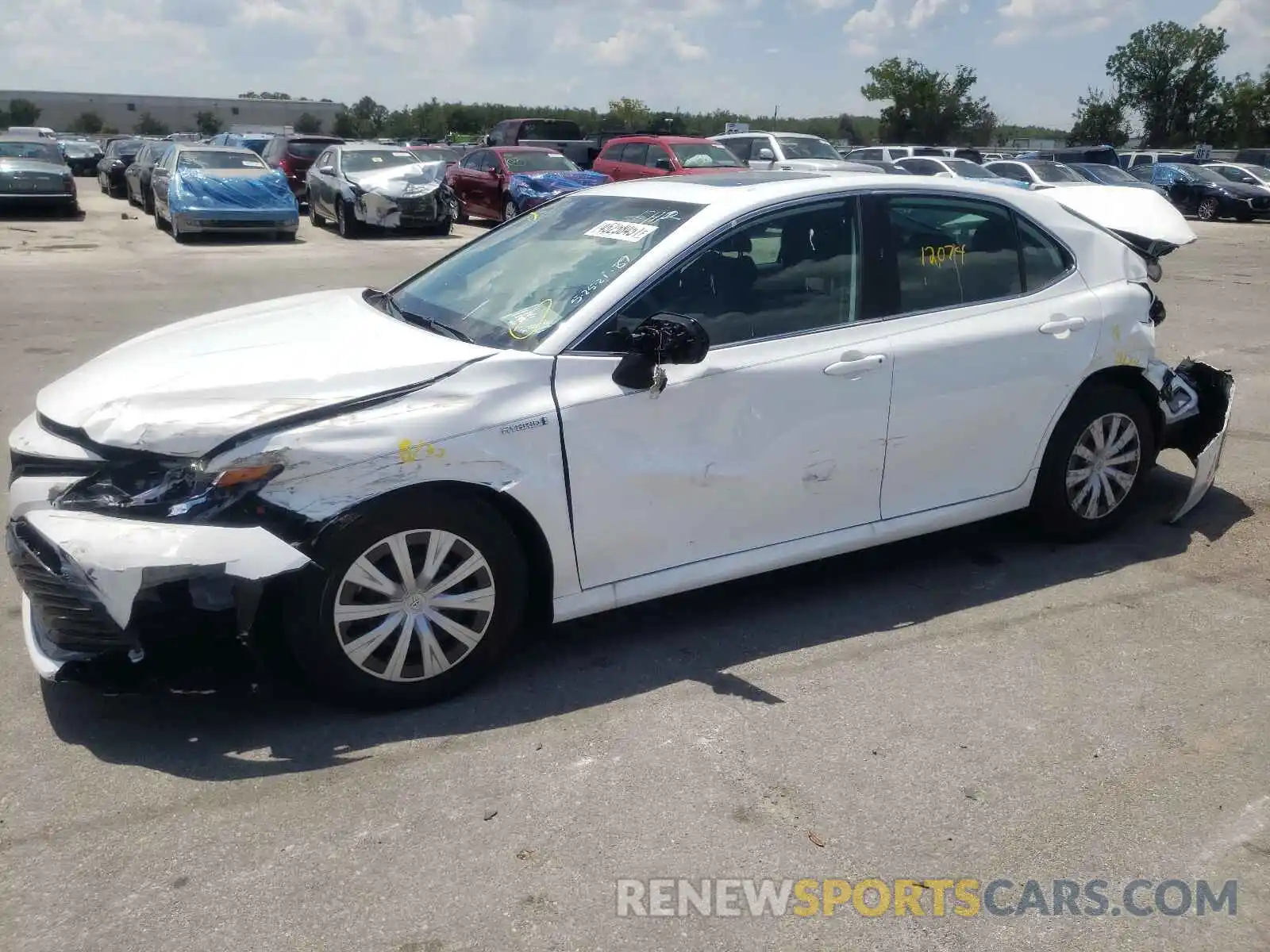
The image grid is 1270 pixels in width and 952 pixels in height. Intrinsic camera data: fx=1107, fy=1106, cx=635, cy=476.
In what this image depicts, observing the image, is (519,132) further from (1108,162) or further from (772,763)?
(772,763)

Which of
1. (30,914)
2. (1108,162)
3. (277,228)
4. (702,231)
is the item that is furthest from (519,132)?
(30,914)

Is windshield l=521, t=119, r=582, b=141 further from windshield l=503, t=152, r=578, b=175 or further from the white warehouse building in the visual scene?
the white warehouse building

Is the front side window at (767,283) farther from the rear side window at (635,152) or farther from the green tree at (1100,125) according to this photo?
the green tree at (1100,125)

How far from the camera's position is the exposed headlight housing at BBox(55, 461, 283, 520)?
3309 millimetres

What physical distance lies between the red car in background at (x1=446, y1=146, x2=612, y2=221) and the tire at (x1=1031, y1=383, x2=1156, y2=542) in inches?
577

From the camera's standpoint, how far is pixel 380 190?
18719 millimetres

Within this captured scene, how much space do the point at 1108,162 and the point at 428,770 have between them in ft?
106

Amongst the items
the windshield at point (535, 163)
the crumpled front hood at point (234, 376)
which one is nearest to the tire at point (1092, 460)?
the crumpled front hood at point (234, 376)

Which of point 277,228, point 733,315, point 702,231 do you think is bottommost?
point 277,228

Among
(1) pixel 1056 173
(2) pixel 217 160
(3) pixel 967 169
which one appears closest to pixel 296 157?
(2) pixel 217 160

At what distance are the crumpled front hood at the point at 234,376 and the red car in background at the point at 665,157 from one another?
15.7 metres

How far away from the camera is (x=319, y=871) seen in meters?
2.88

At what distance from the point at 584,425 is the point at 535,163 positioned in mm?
17696

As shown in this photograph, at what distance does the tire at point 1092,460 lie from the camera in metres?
4.91
